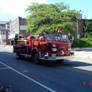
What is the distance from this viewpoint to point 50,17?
29.6 meters

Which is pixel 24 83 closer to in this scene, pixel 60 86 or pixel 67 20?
pixel 60 86

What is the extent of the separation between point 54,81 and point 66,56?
432 centimetres

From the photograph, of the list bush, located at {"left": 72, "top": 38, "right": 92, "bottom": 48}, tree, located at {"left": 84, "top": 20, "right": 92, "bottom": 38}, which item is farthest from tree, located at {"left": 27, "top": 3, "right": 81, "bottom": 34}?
tree, located at {"left": 84, "top": 20, "right": 92, "bottom": 38}

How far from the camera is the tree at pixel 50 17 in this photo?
2843cm

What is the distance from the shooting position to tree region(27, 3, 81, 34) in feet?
93.3

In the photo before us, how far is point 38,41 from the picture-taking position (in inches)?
450

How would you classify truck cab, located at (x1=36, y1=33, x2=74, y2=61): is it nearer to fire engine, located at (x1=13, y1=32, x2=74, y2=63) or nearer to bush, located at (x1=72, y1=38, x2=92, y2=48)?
fire engine, located at (x1=13, y1=32, x2=74, y2=63)

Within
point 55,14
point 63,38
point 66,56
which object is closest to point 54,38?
point 63,38

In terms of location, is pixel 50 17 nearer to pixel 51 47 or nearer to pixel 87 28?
pixel 51 47

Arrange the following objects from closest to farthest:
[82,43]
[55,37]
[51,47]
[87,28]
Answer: [51,47] < [55,37] < [82,43] < [87,28]

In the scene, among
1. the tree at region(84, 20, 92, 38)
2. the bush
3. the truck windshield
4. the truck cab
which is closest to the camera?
the truck cab

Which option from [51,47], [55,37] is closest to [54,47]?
[51,47]

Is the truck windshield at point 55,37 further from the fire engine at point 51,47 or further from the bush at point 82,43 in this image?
the bush at point 82,43

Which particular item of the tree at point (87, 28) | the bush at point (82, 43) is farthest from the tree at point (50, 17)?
the tree at point (87, 28)
